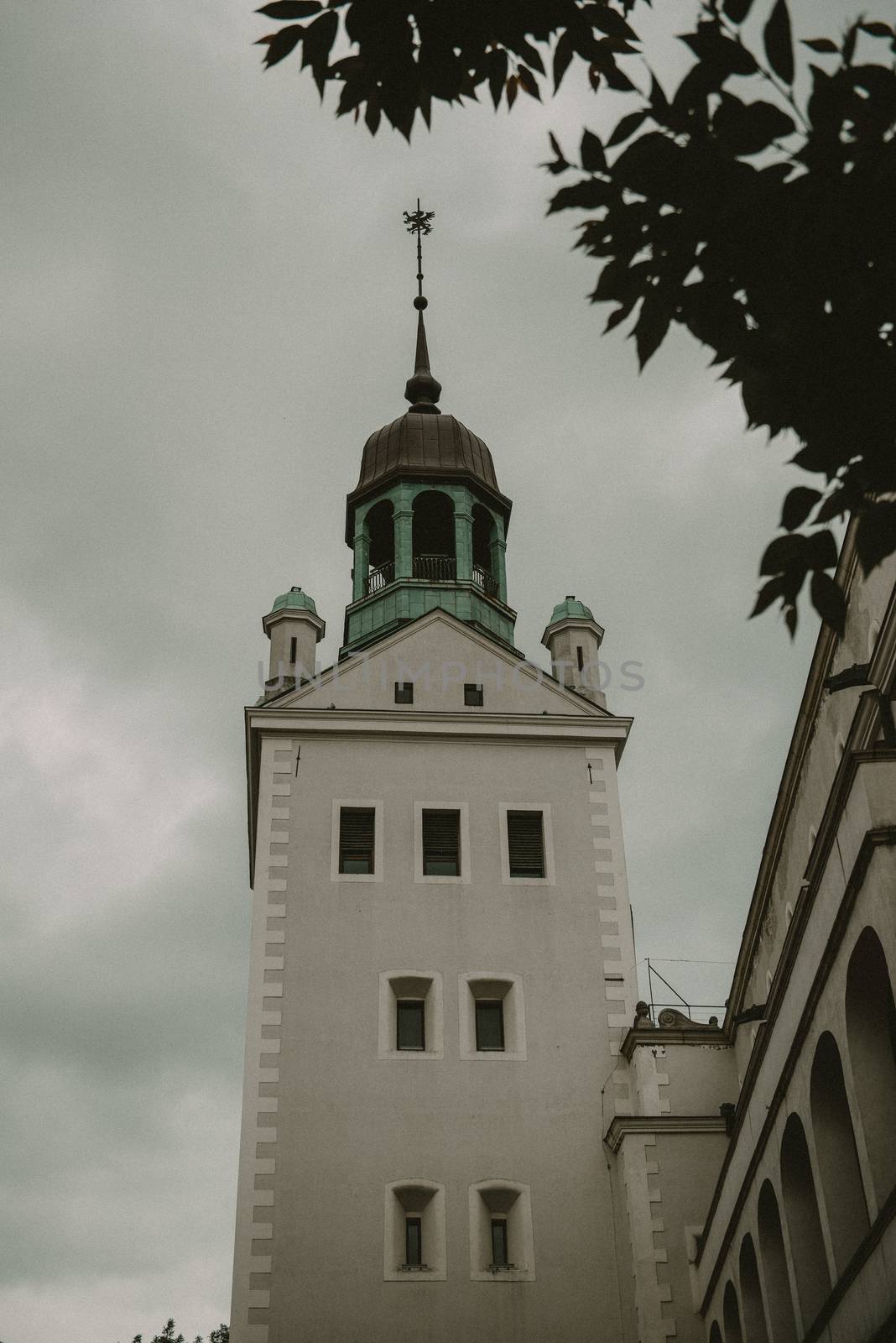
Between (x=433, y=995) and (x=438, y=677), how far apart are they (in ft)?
21.7

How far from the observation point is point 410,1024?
80.6 ft

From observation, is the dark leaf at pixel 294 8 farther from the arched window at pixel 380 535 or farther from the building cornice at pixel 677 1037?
the arched window at pixel 380 535

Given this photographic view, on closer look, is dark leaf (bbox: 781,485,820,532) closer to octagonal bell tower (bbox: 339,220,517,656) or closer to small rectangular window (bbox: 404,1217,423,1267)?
Answer: small rectangular window (bbox: 404,1217,423,1267)

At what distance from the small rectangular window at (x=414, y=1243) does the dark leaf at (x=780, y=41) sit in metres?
19.5

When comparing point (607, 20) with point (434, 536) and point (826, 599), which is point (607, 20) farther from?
point (434, 536)

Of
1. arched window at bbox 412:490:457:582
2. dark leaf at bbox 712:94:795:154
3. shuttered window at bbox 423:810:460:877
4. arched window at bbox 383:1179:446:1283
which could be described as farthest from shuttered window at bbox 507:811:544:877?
dark leaf at bbox 712:94:795:154

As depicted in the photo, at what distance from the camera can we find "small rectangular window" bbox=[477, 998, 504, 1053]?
2439cm

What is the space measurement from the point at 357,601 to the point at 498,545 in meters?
3.29

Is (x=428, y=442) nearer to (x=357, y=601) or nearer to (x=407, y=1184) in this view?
(x=357, y=601)

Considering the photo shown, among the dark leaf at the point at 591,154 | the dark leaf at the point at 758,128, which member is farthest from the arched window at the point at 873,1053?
the dark leaf at the point at 758,128

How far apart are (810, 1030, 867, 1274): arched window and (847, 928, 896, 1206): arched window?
921 millimetres

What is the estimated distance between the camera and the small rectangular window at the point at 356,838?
26094 mm

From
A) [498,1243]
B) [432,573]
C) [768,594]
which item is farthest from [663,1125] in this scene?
[768,594]

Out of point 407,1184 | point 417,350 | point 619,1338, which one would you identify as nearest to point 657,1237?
point 619,1338
